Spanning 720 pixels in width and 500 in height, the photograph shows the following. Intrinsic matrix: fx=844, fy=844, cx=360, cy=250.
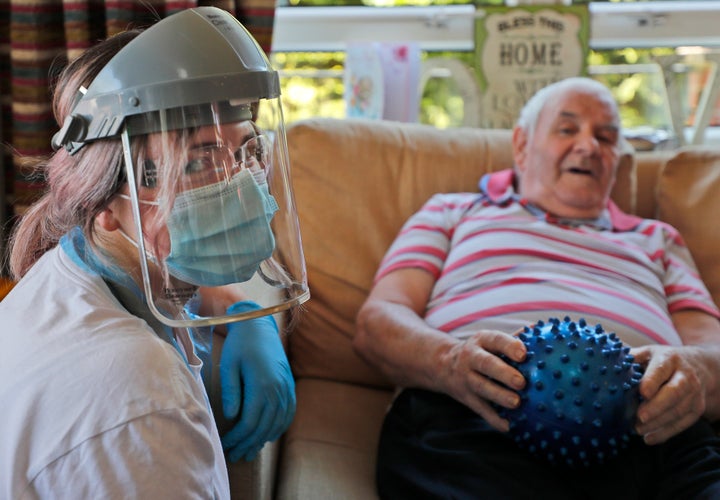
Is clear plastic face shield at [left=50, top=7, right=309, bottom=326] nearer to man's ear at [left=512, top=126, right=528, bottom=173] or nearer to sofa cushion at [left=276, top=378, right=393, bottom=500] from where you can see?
sofa cushion at [left=276, top=378, right=393, bottom=500]

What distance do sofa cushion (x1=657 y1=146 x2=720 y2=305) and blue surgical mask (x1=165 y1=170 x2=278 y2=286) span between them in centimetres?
132

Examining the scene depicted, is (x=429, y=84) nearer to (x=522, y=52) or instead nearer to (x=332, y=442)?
(x=522, y=52)

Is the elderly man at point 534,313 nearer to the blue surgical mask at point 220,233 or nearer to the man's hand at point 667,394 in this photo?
the man's hand at point 667,394

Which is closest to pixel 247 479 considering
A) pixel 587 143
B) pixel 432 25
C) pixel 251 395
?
pixel 251 395

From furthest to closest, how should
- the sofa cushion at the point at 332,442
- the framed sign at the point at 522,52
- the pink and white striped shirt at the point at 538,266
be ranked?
the framed sign at the point at 522,52
the pink and white striped shirt at the point at 538,266
the sofa cushion at the point at 332,442

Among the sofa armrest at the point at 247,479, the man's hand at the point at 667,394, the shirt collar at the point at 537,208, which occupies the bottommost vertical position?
the sofa armrest at the point at 247,479

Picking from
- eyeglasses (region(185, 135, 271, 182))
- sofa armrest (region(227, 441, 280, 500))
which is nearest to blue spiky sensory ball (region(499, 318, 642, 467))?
sofa armrest (region(227, 441, 280, 500))

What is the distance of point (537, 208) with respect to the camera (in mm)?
1982

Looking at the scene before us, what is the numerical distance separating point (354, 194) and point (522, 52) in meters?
0.79

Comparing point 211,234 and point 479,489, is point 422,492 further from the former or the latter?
point 211,234

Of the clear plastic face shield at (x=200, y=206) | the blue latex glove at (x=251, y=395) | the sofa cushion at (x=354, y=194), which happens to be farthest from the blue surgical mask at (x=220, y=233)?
the sofa cushion at (x=354, y=194)

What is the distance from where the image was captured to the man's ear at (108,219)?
1.06 metres

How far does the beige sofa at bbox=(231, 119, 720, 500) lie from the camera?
1.94 metres

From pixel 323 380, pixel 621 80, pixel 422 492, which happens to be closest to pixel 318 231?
pixel 323 380
